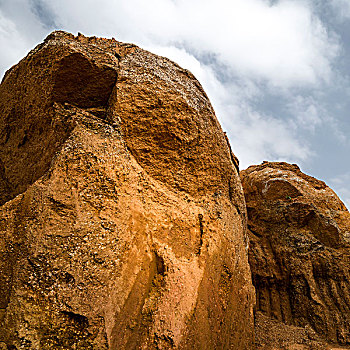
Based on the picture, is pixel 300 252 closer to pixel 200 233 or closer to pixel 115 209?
pixel 200 233

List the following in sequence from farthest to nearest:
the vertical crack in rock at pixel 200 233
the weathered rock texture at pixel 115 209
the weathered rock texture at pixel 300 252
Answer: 1. the weathered rock texture at pixel 300 252
2. the vertical crack in rock at pixel 200 233
3. the weathered rock texture at pixel 115 209

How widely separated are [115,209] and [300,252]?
19.4ft

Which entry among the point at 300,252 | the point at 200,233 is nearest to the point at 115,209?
the point at 200,233

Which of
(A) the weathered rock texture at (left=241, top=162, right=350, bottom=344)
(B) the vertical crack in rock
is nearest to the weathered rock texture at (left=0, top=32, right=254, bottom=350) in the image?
(B) the vertical crack in rock

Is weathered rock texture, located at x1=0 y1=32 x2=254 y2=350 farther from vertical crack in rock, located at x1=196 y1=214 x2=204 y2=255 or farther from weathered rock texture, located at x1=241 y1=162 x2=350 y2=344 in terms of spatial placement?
weathered rock texture, located at x1=241 y1=162 x2=350 y2=344

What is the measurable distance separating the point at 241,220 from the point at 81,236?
10.2 feet

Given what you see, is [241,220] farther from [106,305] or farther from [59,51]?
[59,51]

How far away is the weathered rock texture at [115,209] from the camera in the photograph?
260 cm

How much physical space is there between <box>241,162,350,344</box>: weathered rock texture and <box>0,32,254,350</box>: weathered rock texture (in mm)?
3011

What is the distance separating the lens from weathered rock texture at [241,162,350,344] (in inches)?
246

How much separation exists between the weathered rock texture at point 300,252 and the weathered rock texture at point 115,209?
9.88 ft

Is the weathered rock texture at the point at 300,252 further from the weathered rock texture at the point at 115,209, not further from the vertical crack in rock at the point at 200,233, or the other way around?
the vertical crack in rock at the point at 200,233

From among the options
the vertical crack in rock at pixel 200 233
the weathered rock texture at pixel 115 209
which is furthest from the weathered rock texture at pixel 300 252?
the vertical crack in rock at pixel 200 233

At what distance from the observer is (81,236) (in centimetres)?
284
